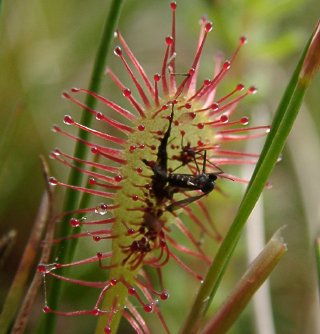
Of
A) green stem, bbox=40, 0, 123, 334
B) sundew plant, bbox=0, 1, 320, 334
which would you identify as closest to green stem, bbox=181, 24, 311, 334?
sundew plant, bbox=0, 1, 320, 334

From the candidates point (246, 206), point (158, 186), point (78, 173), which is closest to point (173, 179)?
point (158, 186)

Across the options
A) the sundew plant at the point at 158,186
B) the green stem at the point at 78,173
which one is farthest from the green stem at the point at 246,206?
the green stem at the point at 78,173

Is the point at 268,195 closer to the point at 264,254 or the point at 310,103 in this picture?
the point at 310,103

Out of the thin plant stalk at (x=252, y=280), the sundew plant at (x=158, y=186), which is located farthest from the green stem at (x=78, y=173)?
the thin plant stalk at (x=252, y=280)

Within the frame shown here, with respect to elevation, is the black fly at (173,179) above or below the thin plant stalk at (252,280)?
above

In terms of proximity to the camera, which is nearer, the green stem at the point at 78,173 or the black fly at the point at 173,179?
the black fly at the point at 173,179

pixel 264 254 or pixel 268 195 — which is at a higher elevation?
pixel 268 195

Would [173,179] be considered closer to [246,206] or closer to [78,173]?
[246,206]

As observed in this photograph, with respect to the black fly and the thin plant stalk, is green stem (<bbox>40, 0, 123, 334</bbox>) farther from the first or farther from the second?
the thin plant stalk

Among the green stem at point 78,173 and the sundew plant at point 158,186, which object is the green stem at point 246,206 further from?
the green stem at point 78,173

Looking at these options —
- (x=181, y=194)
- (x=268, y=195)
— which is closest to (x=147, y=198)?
(x=181, y=194)

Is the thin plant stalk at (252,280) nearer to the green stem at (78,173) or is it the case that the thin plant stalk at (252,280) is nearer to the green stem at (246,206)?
the green stem at (246,206)
